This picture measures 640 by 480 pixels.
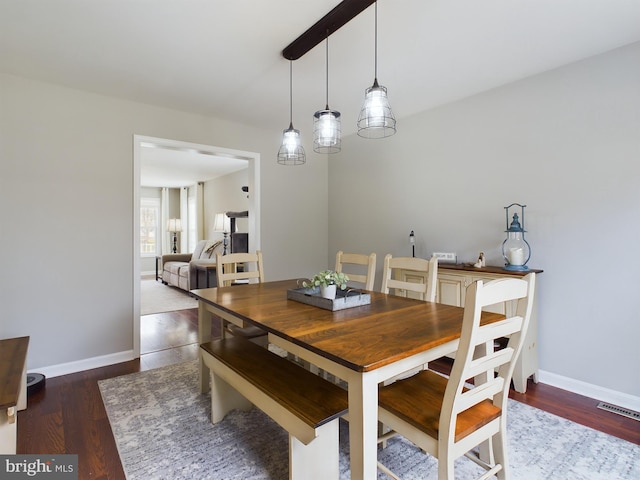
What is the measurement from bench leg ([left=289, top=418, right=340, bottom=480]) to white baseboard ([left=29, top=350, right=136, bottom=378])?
2.40 meters

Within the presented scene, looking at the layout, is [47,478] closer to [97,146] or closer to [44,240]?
[44,240]

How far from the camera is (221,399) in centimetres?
203

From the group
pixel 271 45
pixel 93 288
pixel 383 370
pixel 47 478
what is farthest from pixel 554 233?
pixel 93 288

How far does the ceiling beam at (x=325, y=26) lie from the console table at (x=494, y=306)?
1829mm

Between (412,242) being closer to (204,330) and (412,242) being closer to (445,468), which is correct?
(204,330)

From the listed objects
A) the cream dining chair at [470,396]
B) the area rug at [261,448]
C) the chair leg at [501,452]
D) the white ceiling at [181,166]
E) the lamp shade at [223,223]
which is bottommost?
the area rug at [261,448]

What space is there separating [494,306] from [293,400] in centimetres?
194

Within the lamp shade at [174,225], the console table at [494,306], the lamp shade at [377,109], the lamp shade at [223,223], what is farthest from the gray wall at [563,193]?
the lamp shade at [174,225]

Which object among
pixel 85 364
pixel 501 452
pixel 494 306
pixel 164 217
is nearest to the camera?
pixel 501 452

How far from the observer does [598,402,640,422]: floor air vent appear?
6.89ft

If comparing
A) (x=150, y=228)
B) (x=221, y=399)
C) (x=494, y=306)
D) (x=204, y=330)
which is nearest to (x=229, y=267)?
(x=204, y=330)

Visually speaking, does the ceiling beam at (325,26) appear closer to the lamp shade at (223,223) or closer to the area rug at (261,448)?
the area rug at (261,448)

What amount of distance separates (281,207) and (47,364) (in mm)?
2687

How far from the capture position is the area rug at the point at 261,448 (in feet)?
5.27
